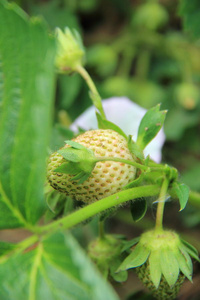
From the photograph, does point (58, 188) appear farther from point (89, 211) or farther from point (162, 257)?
point (162, 257)

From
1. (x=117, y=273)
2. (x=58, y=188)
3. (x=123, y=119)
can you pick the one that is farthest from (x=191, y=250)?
(x=123, y=119)

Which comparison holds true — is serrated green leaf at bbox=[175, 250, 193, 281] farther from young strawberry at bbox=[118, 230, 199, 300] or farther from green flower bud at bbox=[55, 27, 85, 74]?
green flower bud at bbox=[55, 27, 85, 74]

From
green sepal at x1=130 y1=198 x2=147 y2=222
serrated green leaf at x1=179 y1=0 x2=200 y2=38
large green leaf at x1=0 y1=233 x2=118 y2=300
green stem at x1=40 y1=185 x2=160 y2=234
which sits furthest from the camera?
serrated green leaf at x1=179 y1=0 x2=200 y2=38

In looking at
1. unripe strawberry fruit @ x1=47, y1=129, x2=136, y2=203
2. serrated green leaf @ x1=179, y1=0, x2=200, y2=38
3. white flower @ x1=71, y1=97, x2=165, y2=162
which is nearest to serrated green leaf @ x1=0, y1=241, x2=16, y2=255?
unripe strawberry fruit @ x1=47, y1=129, x2=136, y2=203

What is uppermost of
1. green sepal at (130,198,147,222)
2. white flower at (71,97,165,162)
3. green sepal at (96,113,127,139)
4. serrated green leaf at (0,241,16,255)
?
white flower at (71,97,165,162)

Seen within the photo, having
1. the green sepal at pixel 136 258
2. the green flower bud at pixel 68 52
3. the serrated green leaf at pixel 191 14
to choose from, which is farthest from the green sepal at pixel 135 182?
the serrated green leaf at pixel 191 14

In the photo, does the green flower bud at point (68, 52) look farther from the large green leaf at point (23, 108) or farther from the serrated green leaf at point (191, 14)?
the serrated green leaf at point (191, 14)
